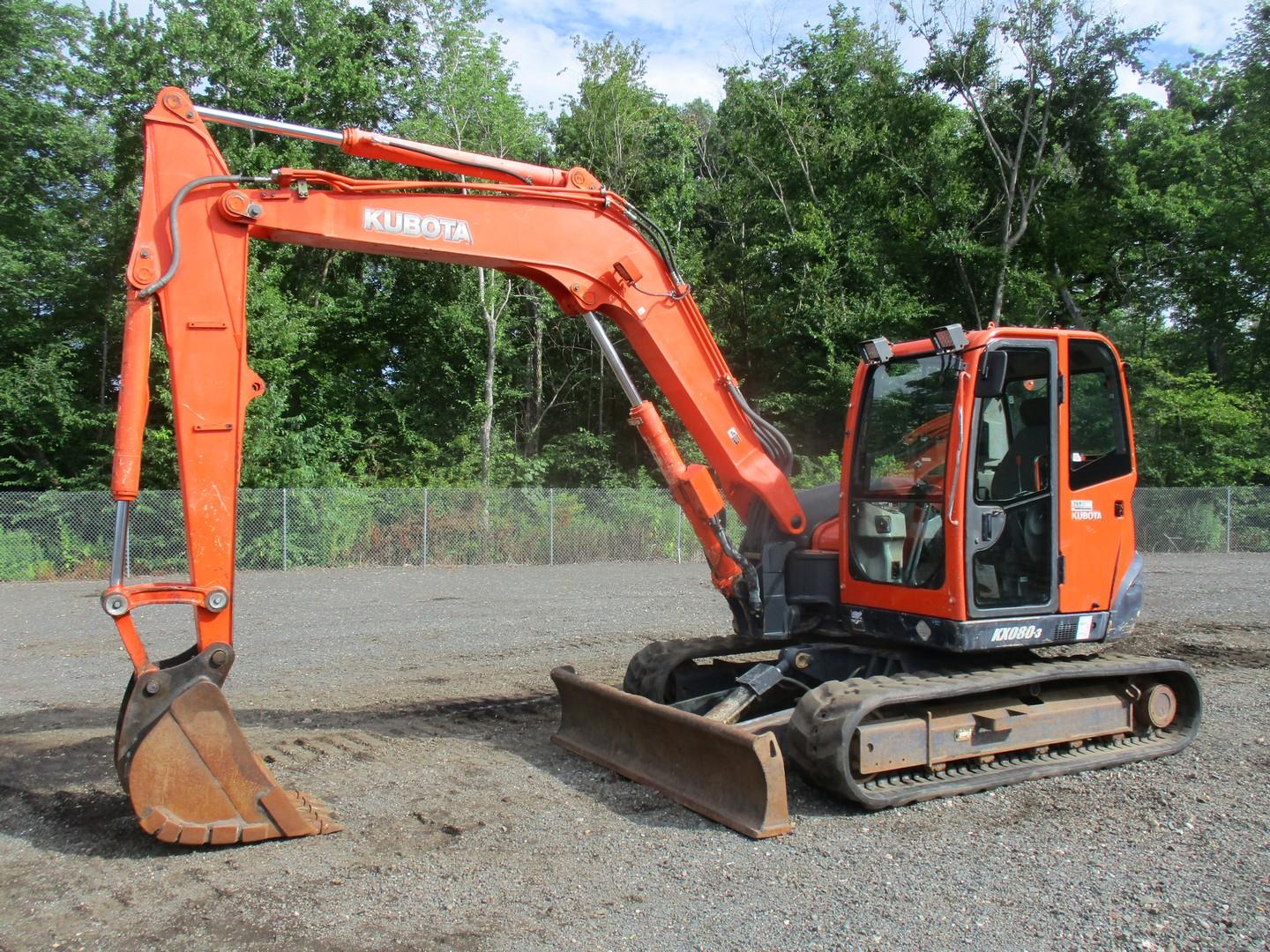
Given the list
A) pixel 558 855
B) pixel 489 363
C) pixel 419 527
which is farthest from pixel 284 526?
pixel 558 855

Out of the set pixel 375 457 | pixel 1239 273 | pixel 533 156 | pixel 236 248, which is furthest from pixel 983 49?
pixel 236 248

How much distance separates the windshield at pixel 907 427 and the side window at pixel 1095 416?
922 mm

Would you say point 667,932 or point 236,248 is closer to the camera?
point 667,932

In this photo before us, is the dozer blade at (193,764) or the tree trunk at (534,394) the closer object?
the dozer blade at (193,764)

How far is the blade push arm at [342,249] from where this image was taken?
4957 millimetres

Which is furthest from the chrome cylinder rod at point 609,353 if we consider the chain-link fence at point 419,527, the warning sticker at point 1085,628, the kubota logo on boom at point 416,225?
the chain-link fence at point 419,527

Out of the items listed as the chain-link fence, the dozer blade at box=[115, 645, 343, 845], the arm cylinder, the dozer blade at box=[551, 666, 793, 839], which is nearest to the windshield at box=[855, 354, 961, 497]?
the dozer blade at box=[551, 666, 793, 839]

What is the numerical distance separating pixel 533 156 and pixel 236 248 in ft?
81.2

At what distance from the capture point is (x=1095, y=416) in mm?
6531

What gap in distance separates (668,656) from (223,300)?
366 cm

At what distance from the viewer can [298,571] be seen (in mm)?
19438

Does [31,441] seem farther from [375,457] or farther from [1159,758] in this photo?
[1159,758]

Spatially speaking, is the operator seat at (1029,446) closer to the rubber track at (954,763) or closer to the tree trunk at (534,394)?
the rubber track at (954,763)

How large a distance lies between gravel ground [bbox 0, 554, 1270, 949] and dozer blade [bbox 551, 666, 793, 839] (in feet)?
0.36
